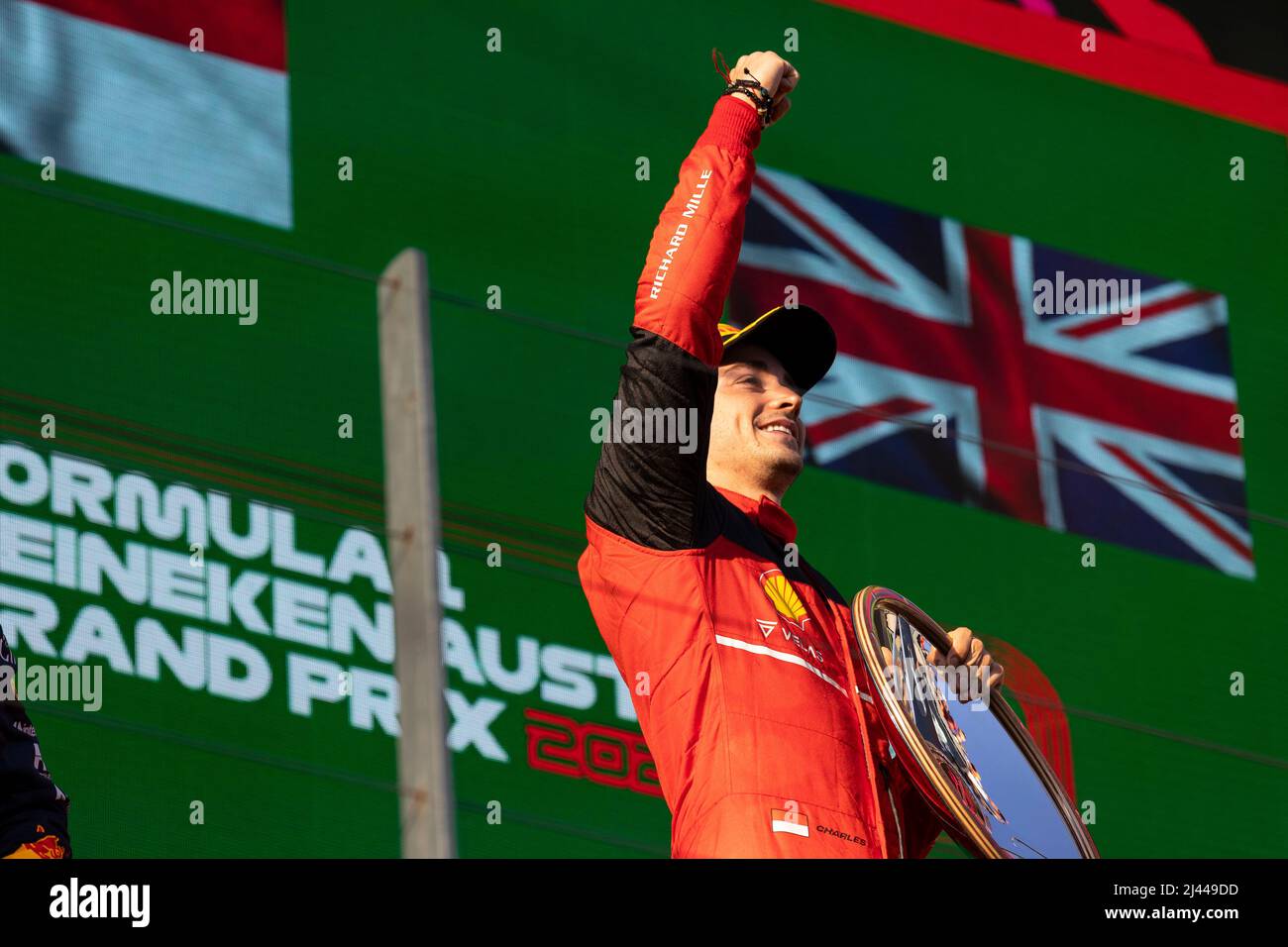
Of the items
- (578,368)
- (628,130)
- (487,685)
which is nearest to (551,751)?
(487,685)

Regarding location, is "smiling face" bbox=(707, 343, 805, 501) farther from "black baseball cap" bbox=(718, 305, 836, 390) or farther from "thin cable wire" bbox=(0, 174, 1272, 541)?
"thin cable wire" bbox=(0, 174, 1272, 541)

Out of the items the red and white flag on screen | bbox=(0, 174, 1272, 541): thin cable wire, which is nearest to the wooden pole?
bbox=(0, 174, 1272, 541): thin cable wire

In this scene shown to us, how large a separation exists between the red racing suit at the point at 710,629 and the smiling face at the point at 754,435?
0.28 meters

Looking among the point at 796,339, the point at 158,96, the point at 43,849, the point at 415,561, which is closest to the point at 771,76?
the point at 796,339

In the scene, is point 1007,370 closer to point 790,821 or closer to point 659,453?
point 659,453

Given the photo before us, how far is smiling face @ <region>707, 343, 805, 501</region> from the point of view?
412 cm

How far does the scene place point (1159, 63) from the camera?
8.66m

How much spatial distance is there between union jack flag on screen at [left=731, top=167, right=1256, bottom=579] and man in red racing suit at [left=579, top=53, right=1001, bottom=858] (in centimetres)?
331

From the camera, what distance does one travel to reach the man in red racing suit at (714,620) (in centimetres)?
355

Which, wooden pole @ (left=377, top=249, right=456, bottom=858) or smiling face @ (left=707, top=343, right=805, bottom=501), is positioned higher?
smiling face @ (left=707, top=343, right=805, bottom=501)

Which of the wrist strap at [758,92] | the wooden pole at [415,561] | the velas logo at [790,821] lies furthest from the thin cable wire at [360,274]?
the velas logo at [790,821]
